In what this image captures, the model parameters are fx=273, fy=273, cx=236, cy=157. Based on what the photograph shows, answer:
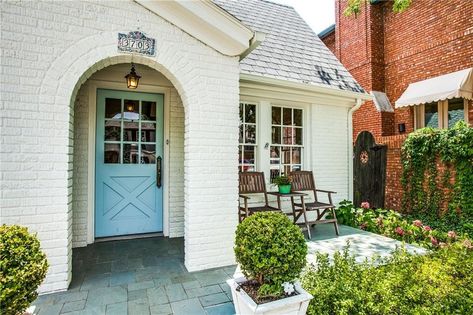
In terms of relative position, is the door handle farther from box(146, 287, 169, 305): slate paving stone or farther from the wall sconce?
the wall sconce

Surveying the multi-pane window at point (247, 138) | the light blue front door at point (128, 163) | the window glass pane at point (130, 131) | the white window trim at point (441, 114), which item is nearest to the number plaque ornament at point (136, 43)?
the light blue front door at point (128, 163)

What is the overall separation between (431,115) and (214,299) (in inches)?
387

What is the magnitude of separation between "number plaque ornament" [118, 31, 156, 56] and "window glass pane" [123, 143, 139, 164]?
6.38ft

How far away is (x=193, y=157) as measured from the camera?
12.0ft

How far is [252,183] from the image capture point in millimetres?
5270

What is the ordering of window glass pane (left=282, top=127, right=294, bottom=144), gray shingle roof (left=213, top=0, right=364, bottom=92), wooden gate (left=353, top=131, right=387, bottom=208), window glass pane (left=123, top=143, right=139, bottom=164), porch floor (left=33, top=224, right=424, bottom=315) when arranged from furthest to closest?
wooden gate (left=353, top=131, right=387, bottom=208) < window glass pane (left=282, top=127, right=294, bottom=144) < gray shingle roof (left=213, top=0, right=364, bottom=92) < window glass pane (left=123, top=143, right=139, bottom=164) < porch floor (left=33, top=224, right=424, bottom=315)

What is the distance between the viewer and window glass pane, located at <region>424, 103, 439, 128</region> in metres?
9.09

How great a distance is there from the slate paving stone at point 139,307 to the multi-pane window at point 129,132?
104 inches

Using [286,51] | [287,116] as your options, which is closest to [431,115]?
[286,51]

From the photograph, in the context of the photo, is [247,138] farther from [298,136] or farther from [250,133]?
[298,136]

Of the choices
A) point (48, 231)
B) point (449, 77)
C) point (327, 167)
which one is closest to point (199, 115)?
point (48, 231)

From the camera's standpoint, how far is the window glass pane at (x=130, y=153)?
191 inches

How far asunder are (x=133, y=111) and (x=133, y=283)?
2.94 metres

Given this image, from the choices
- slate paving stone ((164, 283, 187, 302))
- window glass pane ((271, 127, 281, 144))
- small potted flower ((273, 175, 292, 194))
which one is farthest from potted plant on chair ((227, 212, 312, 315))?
window glass pane ((271, 127, 281, 144))
